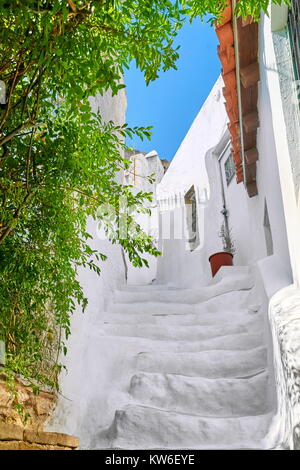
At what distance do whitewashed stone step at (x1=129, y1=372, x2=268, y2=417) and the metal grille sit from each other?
231 centimetres

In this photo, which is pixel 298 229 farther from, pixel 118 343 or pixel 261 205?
pixel 261 205

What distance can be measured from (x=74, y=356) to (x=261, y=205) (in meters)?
3.06

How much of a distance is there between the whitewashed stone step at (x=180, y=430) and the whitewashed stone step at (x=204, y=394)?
0.23 meters

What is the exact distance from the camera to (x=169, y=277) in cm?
1016

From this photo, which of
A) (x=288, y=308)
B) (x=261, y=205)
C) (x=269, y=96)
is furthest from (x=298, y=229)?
(x=261, y=205)

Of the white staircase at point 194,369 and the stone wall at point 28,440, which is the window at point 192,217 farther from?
the stone wall at point 28,440

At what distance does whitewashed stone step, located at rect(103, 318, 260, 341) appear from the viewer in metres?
4.50

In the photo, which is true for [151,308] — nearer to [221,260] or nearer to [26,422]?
[221,260]

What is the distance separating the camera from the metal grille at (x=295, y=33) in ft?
8.85

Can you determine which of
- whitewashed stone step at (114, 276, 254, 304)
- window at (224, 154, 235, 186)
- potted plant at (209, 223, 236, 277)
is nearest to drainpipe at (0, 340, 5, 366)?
whitewashed stone step at (114, 276, 254, 304)

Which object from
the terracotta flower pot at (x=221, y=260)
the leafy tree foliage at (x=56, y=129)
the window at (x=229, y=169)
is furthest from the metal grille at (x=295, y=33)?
the window at (x=229, y=169)

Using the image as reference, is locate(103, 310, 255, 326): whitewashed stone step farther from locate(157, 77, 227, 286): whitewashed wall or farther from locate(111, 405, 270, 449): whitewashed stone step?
locate(157, 77, 227, 286): whitewashed wall

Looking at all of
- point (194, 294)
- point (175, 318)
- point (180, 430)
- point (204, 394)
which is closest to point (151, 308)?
point (175, 318)

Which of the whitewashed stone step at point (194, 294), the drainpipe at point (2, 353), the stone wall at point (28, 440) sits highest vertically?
the whitewashed stone step at point (194, 294)
